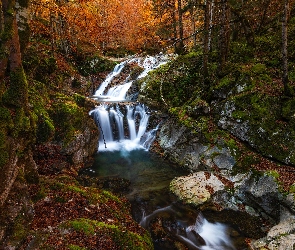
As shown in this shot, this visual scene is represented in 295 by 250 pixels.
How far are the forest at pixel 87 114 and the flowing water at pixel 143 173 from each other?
0.81 m

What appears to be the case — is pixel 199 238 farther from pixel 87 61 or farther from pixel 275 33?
pixel 87 61

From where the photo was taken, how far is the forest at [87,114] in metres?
5.88

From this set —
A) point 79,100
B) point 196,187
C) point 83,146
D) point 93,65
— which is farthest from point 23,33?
point 93,65

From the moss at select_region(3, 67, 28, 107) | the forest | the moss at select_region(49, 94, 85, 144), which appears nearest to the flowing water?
the forest

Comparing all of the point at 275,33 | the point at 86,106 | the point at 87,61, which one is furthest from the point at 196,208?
the point at 87,61

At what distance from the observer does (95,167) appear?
12625 millimetres

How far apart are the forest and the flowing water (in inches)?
31.8

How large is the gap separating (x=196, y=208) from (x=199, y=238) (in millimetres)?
1399

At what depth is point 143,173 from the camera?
1234 cm

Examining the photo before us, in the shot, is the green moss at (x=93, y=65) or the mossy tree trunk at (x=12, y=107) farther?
the green moss at (x=93, y=65)

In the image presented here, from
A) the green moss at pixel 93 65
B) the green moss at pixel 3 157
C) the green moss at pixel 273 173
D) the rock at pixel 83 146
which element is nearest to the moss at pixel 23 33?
the green moss at pixel 3 157

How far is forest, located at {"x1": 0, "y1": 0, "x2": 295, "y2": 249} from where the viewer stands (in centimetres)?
588

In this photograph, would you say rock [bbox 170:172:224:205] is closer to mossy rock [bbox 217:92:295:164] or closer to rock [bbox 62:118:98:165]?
mossy rock [bbox 217:92:295:164]

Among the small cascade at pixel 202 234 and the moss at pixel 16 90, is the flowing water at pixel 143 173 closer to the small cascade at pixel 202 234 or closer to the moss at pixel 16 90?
the small cascade at pixel 202 234
